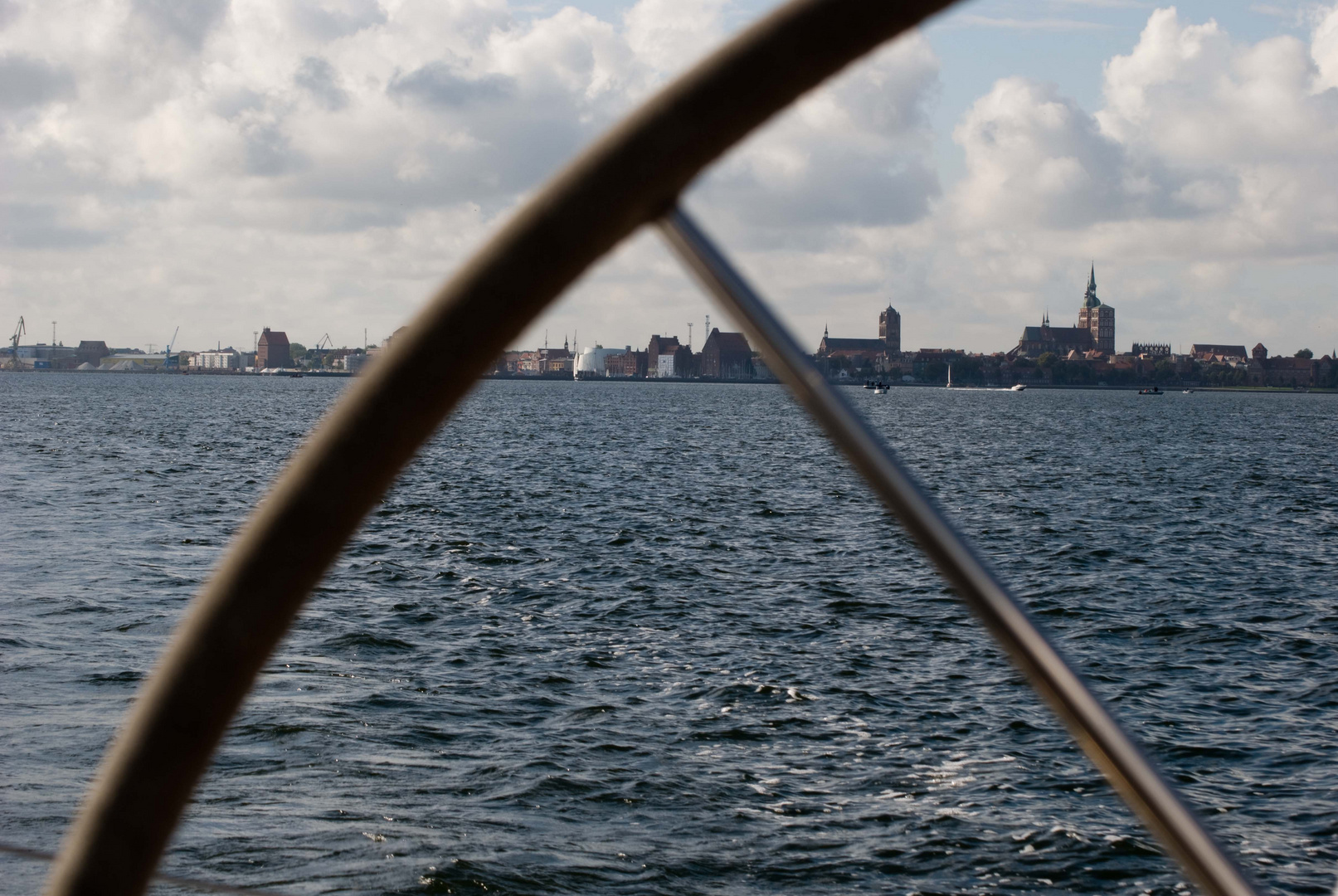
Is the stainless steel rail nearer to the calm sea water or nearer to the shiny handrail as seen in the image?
the shiny handrail

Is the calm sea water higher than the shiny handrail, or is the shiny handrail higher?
the shiny handrail

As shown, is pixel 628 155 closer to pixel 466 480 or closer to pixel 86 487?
pixel 86 487

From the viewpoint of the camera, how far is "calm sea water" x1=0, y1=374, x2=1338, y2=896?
8.82m

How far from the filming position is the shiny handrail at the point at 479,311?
65cm

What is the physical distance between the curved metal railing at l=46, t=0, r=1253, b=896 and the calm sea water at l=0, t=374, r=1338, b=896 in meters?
0.04

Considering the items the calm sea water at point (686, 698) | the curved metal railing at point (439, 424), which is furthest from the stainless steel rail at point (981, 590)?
the calm sea water at point (686, 698)

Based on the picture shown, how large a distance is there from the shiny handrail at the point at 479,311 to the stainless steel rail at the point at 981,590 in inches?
2.2

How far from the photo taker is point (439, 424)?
678mm

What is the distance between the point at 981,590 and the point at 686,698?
12513mm

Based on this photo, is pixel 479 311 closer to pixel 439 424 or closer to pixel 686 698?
pixel 439 424

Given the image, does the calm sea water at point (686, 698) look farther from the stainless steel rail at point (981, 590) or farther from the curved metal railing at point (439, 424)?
the stainless steel rail at point (981, 590)

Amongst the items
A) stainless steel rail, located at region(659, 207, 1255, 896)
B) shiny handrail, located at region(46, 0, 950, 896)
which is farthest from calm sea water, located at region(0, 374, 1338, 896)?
stainless steel rail, located at region(659, 207, 1255, 896)

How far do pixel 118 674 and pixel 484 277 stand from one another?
13890 mm

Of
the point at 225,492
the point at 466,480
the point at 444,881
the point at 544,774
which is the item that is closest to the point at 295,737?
the point at 544,774
